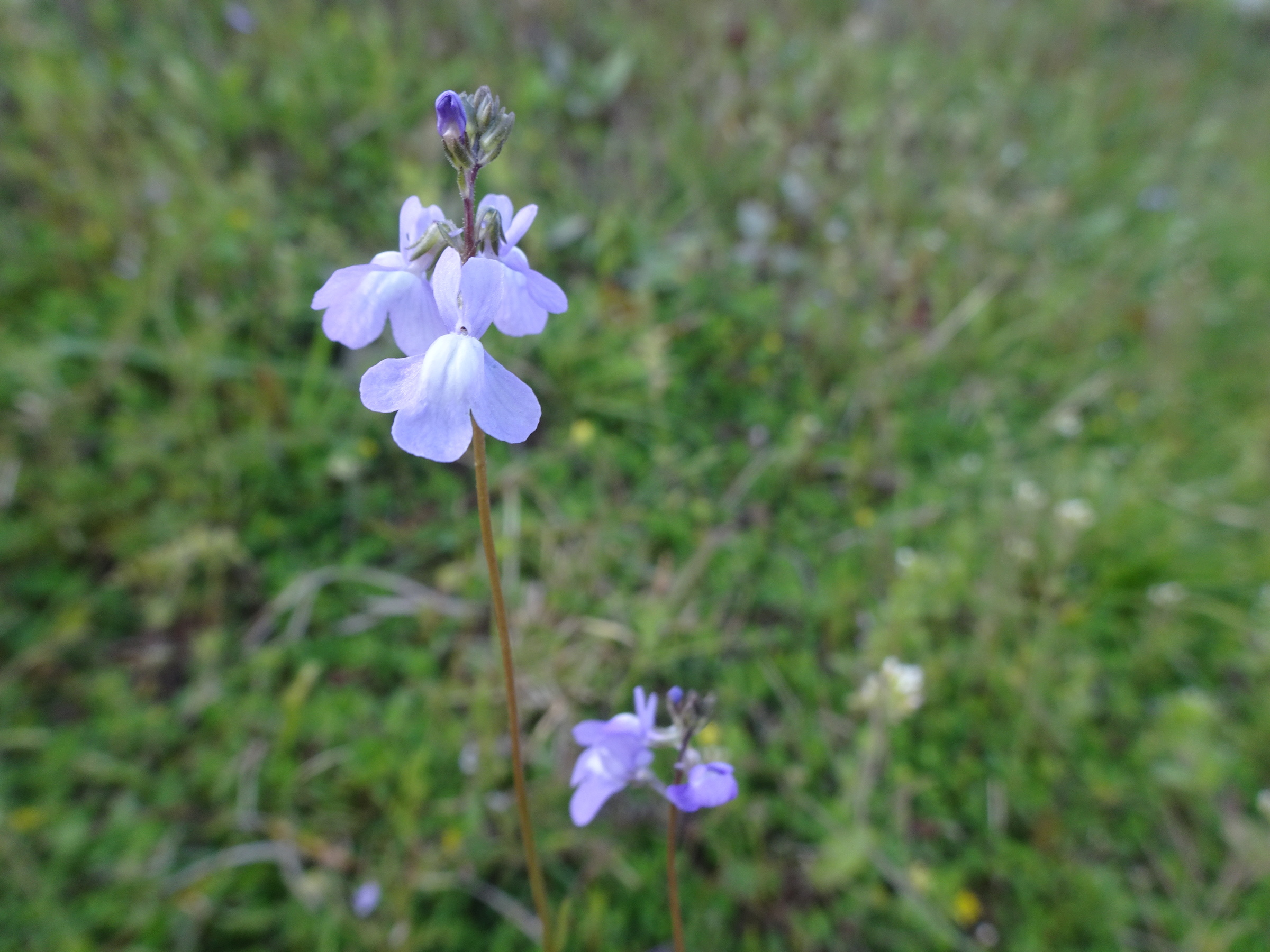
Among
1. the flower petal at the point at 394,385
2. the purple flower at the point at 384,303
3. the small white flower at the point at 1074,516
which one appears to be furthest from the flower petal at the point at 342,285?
the small white flower at the point at 1074,516

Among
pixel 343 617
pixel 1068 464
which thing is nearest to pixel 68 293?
pixel 343 617

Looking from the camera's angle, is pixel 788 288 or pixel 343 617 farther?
pixel 788 288

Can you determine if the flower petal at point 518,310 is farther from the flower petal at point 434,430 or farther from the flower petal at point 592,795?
the flower petal at point 592,795

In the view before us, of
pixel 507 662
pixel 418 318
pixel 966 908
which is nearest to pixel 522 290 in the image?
pixel 418 318

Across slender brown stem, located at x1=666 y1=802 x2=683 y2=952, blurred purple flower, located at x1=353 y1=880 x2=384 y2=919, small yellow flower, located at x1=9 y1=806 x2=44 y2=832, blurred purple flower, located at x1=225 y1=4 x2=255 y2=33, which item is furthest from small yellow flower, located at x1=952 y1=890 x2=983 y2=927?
blurred purple flower, located at x1=225 y1=4 x2=255 y2=33

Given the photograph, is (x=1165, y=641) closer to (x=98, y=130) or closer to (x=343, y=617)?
(x=343, y=617)

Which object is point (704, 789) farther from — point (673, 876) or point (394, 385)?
point (394, 385)
